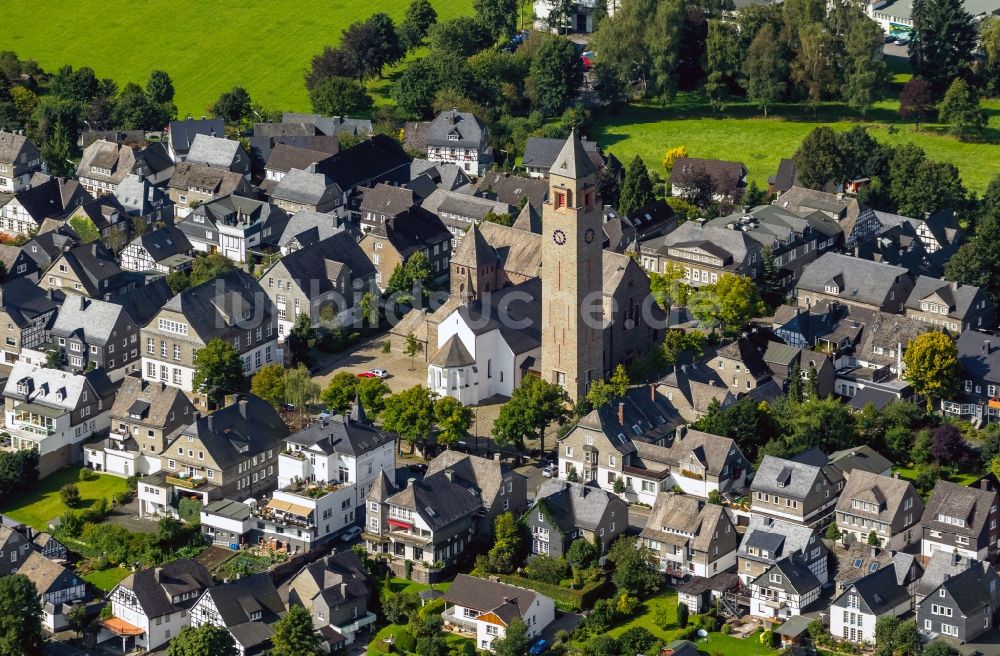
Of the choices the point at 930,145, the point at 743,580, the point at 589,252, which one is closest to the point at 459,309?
the point at 589,252

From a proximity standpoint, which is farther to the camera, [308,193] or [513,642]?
[308,193]

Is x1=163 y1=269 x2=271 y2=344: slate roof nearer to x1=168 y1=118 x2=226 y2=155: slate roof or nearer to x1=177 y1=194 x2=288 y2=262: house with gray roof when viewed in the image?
x1=177 y1=194 x2=288 y2=262: house with gray roof

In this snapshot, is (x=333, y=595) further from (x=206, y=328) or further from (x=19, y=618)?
(x=206, y=328)

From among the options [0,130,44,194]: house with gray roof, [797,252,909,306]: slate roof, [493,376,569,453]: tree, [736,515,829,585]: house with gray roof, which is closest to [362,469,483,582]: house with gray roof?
[493,376,569,453]: tree

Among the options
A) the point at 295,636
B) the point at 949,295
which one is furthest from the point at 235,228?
the point at 295,636

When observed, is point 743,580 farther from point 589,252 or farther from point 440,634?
point 589,252

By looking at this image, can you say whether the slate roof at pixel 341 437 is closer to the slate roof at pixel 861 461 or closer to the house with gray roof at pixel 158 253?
the slate roof at pixel 861 461
